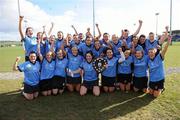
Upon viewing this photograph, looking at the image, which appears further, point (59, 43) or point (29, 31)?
point (59, 43)

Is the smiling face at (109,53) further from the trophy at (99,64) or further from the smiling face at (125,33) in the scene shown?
the smiling face at (125,33)

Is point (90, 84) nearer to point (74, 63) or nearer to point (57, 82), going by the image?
point (74, 63)

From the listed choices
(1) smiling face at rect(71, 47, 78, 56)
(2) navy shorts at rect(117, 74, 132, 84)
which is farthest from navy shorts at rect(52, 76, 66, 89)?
(2) navy shorts at rect(117, 74, 132, 84)

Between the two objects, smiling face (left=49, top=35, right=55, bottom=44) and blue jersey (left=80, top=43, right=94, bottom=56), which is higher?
smiling face (left=49, top=35, right=55, bottom=44)

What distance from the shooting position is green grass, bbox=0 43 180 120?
9016mm

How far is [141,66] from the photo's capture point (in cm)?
1086

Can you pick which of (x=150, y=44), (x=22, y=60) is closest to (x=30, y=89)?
(x=150, y=44)

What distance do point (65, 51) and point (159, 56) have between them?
3341 millimetres

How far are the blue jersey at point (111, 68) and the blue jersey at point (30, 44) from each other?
8.69 ft

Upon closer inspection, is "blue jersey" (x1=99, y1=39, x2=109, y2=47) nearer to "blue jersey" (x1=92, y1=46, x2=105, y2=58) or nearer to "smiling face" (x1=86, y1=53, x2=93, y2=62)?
"blue jersey" (x1=92, y1=46, x2=105, y2=58)

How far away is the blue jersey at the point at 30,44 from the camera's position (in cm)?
1115

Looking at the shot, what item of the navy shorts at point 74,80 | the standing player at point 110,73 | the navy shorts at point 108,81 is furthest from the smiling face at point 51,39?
the navy shorts at point 108,81

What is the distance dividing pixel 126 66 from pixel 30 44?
3508 millimetres

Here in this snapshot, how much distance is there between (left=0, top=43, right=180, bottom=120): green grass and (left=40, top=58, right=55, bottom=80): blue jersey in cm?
78
